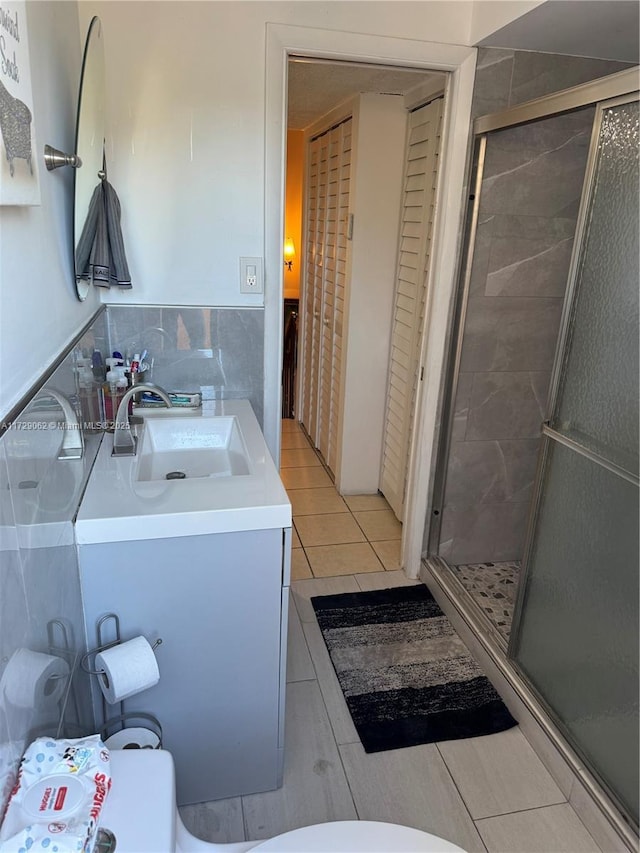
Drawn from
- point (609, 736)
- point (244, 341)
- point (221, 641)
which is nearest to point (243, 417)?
point (244, 341)

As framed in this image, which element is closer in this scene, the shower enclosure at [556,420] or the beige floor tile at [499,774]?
the shower enclosure at [556,420]

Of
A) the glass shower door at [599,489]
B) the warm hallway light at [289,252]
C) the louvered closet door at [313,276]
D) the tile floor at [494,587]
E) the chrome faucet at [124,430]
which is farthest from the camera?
the warm hallway light at [289,252]

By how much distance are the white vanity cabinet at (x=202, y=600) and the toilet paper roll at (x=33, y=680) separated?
0.25m

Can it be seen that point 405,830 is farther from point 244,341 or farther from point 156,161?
point 156,161

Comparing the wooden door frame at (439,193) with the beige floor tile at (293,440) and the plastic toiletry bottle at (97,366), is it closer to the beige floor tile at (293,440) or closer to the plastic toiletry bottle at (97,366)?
the plastic toiletry bottle at (97,366)

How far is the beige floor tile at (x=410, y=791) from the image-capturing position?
4.97 ft

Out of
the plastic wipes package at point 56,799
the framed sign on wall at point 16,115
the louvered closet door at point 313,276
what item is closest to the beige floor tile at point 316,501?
the louvered closet door at point 313,276

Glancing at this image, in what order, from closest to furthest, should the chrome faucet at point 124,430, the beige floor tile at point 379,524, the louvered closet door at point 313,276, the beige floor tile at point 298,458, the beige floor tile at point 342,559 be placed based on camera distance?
the chrome faucet at point 124,430
the beige floor tile at point 342,559
the beige floor tile at point 379,524
the louvered closet door at point 313,276
the beige floor tile at point 298,458

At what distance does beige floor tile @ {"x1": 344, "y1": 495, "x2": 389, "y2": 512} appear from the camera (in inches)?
126

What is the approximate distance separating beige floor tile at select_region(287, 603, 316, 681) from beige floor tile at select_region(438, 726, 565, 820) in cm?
51

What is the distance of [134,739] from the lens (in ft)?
4.39

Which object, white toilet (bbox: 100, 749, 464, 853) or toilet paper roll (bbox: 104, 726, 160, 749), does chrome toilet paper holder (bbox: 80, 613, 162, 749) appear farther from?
white toilet (bbox: 100, 749, 464, 853)

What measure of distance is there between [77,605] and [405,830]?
2.60 feet

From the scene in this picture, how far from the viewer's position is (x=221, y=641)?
1396 mm
